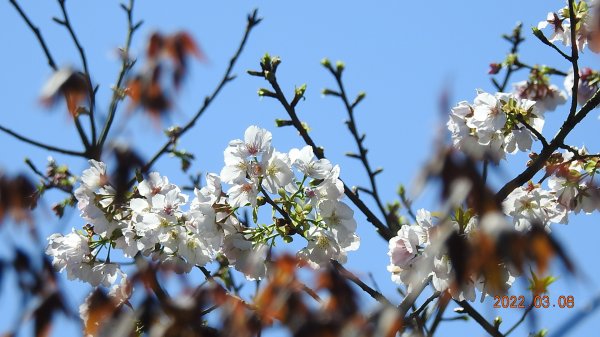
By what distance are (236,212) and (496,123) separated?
101cm

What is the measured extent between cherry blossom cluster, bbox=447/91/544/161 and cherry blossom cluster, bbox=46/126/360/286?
533mm

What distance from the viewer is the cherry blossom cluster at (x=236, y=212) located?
266 cm

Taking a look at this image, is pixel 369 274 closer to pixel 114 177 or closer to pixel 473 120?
pixel 473 120

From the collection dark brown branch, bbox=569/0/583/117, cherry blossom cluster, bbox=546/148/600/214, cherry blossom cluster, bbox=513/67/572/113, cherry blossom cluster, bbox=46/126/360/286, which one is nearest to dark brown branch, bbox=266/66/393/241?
cherry blossom cluster, bbox=46/126/360/286

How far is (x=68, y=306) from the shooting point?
6.40ft

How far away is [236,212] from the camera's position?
277 centimetres

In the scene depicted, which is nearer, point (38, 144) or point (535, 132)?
point (535, 132)

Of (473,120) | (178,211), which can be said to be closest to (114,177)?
(178,211)

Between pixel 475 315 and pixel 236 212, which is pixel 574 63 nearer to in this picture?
pixel 475 315

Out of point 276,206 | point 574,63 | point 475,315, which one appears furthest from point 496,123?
point 276,206

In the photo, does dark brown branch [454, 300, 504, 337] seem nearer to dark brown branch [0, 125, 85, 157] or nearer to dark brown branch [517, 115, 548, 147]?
dark brown branch [517, 115, 548, 147]

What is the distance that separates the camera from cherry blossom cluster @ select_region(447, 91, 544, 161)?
2781 mm

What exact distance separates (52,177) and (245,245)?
1.86 m

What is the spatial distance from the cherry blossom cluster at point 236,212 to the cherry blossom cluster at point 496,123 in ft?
1.75
